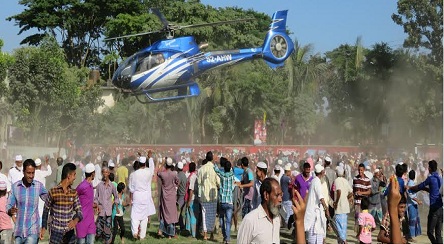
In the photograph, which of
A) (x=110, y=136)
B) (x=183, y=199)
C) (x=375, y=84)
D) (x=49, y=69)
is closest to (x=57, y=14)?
(x=110, y=136)

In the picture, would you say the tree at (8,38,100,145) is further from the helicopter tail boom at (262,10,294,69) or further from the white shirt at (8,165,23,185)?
the white shirt at (8,165,23,185)

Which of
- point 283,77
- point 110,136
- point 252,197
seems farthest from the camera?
point 283,77

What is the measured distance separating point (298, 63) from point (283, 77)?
7.89ft

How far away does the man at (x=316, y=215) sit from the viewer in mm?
10570

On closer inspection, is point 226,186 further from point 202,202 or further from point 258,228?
point 258,228

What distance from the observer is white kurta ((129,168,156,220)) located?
13883mm

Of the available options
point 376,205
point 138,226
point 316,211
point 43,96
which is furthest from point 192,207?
point 43,96

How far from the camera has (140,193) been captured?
1400 centimetres

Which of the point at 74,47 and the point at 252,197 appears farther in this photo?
the point at 74,47

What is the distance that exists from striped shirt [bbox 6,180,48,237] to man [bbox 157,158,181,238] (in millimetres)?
5623

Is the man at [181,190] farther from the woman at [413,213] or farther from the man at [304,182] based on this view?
the woman at [413,213]

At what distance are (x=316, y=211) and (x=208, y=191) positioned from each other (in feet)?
12.7

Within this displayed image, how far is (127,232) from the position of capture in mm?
15219

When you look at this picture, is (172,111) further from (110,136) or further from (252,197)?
(252,197)
